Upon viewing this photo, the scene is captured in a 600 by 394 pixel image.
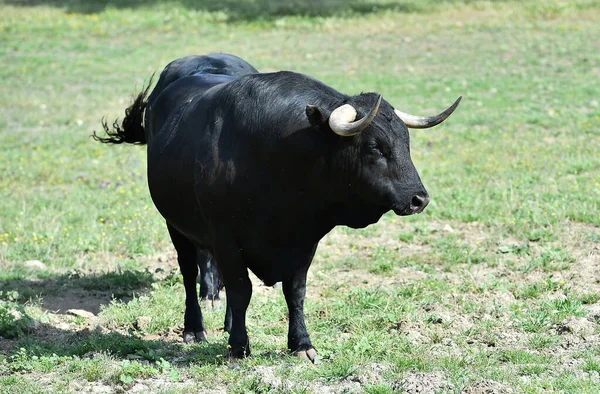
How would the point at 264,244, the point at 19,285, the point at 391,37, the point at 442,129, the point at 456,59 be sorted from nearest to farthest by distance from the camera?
the point at 264,244
the point at 19,285
the point at 442,129
the point at 456,59
the point at 391,37

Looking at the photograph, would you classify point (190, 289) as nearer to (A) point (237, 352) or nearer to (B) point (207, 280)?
(B) point (207, 280)

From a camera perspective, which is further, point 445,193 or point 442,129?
point 442,129

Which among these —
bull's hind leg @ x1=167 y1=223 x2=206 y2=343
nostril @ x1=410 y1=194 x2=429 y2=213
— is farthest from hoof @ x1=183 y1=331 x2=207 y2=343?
nostril @ x1=410 y1=194 x2=429 y2=213

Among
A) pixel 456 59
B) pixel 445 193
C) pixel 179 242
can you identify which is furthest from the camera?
pixel 456 59

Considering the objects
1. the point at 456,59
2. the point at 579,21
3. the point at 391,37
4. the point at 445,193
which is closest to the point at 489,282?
the point at 445,193

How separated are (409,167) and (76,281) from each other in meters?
4.36

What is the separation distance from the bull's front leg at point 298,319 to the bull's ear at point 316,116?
118 centimetres

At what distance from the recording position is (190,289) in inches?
293

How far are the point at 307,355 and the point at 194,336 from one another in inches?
52.8

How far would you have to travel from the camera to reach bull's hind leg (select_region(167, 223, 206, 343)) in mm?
7250

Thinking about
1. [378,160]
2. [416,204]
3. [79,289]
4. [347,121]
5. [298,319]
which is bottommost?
[79,289]

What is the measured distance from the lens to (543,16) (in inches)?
1064

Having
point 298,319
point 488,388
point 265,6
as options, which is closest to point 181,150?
point 298,319

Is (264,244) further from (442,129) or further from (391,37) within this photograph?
(391,37)
